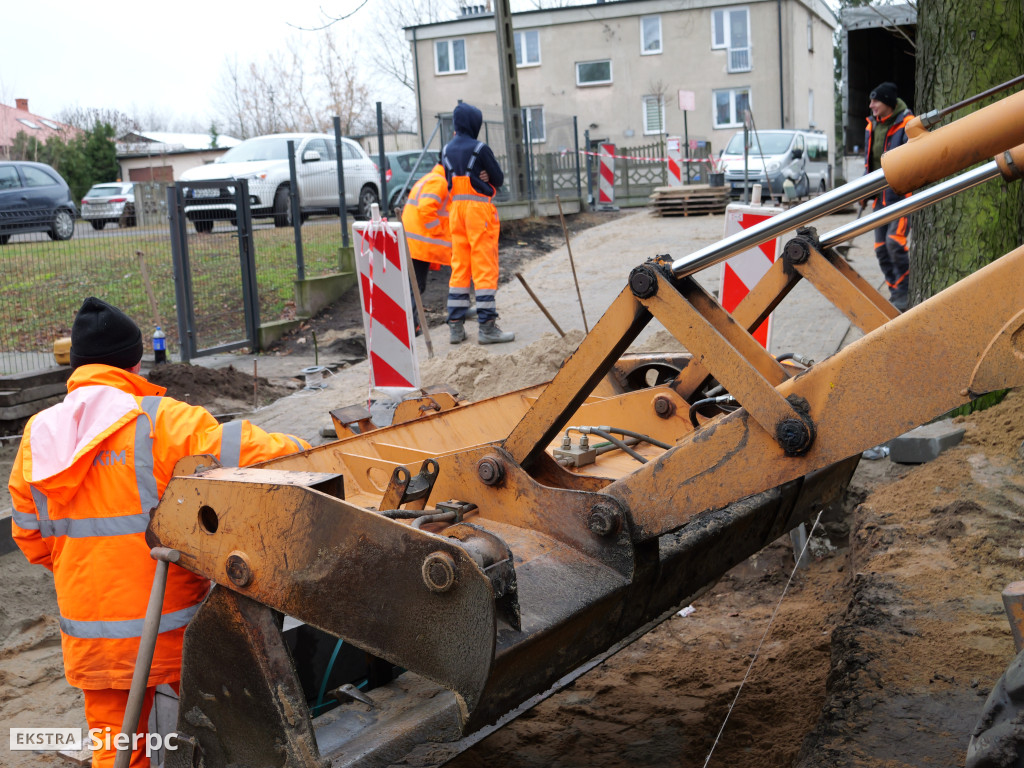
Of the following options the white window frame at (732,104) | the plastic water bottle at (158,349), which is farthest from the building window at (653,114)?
the plastic water bottle at (158,349)

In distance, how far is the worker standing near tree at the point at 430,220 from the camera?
9156mm

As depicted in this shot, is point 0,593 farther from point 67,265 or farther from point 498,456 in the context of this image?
point 67,265

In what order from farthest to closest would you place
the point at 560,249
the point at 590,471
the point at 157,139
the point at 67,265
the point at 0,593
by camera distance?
1. the point at 157,139
2. the point at 560,249
3. the point at 67,265
4. the point at 0,593
5. the point at 590,471

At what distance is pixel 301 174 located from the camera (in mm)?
13992

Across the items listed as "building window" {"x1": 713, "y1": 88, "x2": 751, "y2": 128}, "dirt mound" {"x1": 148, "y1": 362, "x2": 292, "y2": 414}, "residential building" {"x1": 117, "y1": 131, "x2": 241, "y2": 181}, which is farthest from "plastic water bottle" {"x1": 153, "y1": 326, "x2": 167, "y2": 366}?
"residential building" {"x1": 117, "y1": 131, "x2": 241, "y2": 181}

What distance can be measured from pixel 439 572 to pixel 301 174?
1253 cm

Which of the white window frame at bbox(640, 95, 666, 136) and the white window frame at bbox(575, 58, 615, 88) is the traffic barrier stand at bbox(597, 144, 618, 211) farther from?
the white window frame at bbox(575, 58, 615, 88)

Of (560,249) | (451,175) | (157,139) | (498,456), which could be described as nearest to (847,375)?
(498,456)

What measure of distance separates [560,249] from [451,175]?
6378mm

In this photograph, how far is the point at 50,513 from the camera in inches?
110

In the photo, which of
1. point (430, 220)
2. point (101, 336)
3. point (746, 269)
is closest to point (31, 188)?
point (430, 220)

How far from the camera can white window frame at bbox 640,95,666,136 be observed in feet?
121

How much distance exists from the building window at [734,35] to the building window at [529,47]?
6738 millimetres

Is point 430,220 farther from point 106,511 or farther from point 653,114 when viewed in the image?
point 653,114
